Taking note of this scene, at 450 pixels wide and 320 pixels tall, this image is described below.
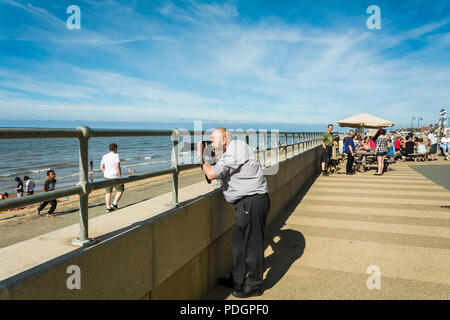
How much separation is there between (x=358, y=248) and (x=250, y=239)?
241 centimetres

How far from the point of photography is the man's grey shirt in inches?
127

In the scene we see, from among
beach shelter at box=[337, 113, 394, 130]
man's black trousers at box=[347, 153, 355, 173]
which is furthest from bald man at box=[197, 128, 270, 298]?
beach shelter at box=[337, 113, 394, 130]

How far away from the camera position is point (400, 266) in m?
4.18

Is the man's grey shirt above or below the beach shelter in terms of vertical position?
below

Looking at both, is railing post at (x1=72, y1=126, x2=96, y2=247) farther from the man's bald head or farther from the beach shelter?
the beach shelter

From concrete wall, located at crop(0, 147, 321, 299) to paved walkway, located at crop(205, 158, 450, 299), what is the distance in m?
0.52

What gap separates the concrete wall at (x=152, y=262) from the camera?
1684 mm

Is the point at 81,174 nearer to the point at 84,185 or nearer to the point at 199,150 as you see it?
the point at 84,185

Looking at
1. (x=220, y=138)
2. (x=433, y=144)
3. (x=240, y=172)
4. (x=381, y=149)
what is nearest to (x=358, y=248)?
(x=240, y=172)

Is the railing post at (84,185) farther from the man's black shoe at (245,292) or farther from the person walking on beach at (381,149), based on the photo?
the person walking on beach at (381,149)

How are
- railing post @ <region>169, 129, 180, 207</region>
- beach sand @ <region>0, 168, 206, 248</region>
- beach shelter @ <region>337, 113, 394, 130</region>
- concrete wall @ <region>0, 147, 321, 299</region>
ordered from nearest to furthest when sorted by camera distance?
1. concrete wall @ <region>0, 147, 321, 299</region>
2. railing post @ <region>169, 129, 180, 207</region>
3. beach sand @ <region>0, 168, 206, 248</region>
4. beach shelter @ <region>337, 113, 394, 130</region>
